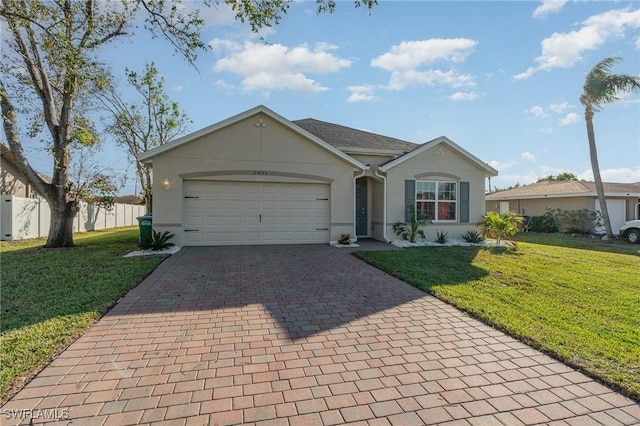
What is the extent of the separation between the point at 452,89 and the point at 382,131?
5.59m

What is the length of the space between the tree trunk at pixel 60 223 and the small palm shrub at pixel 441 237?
1374 centimetres

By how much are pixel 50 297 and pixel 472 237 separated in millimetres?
13530

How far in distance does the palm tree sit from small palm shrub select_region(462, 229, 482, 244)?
8938 mm

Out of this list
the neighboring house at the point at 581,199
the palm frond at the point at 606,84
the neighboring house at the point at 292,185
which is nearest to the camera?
the neighboring house at the point at 292,185

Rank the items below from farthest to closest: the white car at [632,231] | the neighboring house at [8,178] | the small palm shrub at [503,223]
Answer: the neighboring house at [8,178]
the white car at [632,231]
the small palm shrub at [503,223]

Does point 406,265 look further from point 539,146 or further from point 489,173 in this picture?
point 539,146

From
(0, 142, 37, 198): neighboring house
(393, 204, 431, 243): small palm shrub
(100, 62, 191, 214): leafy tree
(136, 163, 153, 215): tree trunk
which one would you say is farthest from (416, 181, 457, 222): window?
(0, 142, 37, 198): neighboring house

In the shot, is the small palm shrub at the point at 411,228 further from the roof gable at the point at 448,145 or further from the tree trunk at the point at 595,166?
the tree trunk at the point at 595,166

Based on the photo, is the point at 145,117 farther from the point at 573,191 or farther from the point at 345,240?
the point at 573,191

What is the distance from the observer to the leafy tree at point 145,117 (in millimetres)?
18938

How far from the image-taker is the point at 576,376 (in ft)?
10.2

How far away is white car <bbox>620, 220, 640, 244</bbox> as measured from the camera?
51.2 feet

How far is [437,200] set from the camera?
1355 cm

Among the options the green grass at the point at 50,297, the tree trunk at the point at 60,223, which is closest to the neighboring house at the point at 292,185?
the green grass at the point at 50,297
